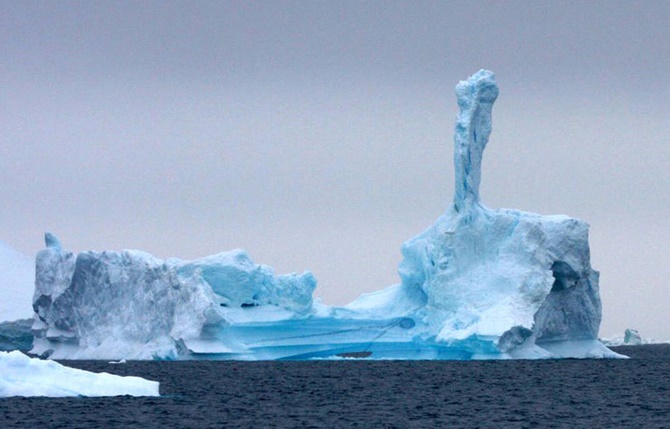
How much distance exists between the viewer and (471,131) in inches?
1210

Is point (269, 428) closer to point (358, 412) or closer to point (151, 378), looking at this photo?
point (358, 412)

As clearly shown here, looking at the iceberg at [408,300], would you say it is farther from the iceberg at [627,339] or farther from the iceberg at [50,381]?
the iceberg at [627,339]

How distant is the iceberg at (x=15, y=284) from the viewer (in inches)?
1549

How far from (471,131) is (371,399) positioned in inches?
366

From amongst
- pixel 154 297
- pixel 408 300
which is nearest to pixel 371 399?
pixel 154 297

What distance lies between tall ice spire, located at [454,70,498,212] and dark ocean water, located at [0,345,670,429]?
3906mm

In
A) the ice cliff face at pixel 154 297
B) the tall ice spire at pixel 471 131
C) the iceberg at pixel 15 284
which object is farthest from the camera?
the iceberg at pixel 15 284

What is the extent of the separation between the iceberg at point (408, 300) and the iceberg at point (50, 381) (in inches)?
260

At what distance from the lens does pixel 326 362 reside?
3866cm

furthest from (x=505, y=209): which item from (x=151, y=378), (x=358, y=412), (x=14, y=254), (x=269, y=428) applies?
(x=14, y=254)

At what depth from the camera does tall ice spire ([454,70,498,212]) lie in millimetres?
30609

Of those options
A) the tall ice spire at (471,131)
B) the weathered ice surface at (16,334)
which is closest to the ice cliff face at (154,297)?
the tall ice spire at (471,131)

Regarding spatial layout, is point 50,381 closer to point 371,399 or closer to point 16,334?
point 371,399

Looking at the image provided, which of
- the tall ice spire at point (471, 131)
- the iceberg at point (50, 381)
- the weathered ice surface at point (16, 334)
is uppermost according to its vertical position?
the tall ice spire at point (471, 131)
